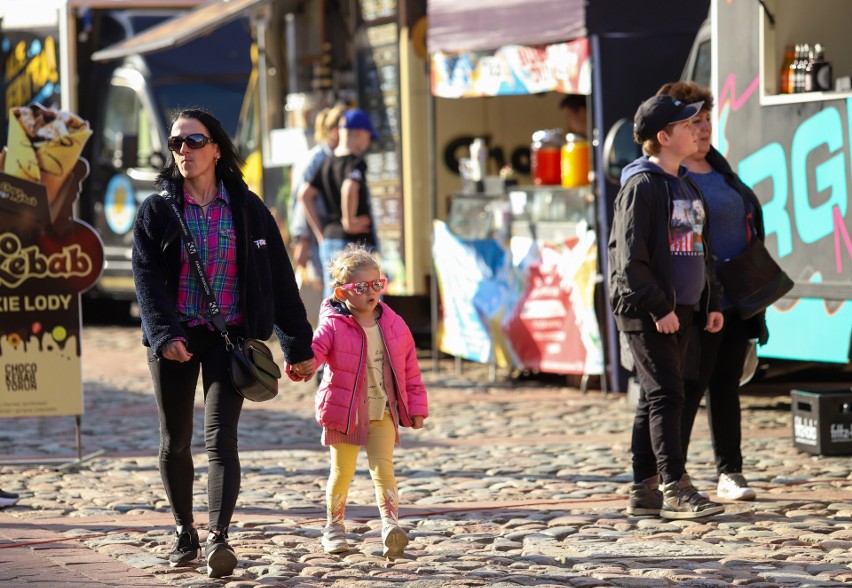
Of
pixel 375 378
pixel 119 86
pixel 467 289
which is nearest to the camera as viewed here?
pixel 375 378

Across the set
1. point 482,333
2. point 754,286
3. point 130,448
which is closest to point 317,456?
point 130,448

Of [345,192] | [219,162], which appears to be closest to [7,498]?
[219,162]

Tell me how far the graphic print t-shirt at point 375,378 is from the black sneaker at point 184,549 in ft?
2.64

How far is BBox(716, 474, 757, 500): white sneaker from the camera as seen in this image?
7.47 metres

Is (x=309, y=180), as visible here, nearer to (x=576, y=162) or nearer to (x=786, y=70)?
(x=576, y=162)

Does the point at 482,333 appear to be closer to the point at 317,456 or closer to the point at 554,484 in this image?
the point at 317,456

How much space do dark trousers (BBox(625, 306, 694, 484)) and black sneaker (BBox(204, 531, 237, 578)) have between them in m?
2.03

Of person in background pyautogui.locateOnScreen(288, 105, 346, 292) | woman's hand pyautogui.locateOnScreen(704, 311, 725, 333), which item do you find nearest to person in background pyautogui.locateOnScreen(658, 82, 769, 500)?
woman's hand pyautogui.locateOnScreen(704, 311, 725, 333)

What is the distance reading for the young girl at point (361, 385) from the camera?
20.9ft

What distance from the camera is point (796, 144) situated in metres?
9.05

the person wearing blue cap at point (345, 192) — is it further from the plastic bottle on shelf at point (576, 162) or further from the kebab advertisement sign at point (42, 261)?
the kebab advertisement sign at point (42, 261)

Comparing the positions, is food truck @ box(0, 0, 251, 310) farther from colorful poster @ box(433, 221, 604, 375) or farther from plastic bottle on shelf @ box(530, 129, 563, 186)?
plastic bottle on shelf @ box(530, 129, 563, 186)

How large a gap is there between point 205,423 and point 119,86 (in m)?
13.0

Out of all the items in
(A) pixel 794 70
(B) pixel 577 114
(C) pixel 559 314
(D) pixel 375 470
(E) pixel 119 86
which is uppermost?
(E) pixel 119 86
